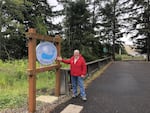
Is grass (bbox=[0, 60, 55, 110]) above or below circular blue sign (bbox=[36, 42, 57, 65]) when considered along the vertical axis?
below

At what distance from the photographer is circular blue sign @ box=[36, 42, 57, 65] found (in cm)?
700

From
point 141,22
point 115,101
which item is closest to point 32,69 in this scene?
point 115,101

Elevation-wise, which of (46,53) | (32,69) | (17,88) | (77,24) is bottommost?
(17,88)

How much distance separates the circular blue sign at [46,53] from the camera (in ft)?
23.0

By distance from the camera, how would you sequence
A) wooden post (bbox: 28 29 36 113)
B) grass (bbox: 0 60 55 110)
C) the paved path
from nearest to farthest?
wooden post (bbox: 28 29 36 113)
the paved path
grass (bbox: 0 60 55 110)

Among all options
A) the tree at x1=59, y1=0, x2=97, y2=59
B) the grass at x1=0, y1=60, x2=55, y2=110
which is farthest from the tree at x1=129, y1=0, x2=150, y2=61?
the grass at x1=0, y1=60, x2=55, y2=110

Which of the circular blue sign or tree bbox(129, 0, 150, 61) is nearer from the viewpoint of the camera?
the circular blue sign

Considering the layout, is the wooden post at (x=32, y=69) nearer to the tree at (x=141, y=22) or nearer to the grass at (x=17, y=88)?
the grass at (x=17, y=88)

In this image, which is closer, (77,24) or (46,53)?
(46,53)

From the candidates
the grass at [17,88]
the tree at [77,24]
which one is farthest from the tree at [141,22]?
the grass at [17,88]

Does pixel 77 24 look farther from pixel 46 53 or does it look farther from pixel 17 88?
pixel 46 53

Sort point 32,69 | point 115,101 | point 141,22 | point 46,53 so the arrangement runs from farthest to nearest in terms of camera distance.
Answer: point 141,22 → point 115,101 → point 46,53 → point 32,69

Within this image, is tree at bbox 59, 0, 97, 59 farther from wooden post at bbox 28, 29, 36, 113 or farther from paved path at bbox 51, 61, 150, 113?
wooden post at bbox 28, 29, 36, 113

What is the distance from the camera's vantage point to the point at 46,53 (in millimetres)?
7375
